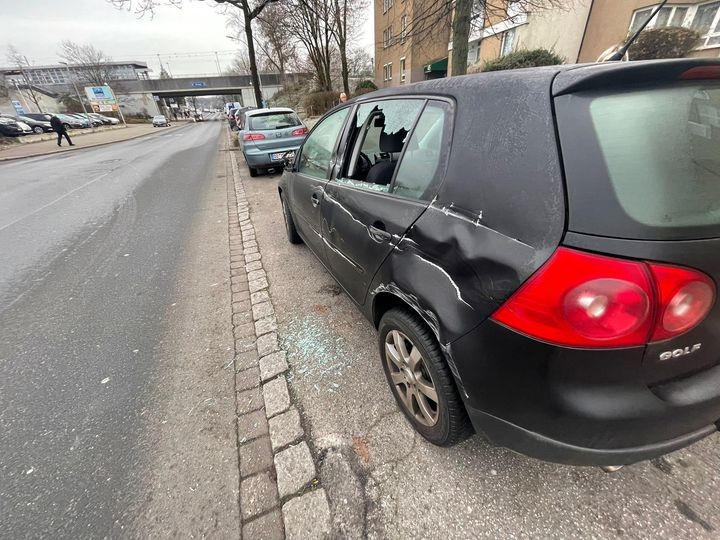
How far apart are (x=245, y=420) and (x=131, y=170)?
1245 centimetres

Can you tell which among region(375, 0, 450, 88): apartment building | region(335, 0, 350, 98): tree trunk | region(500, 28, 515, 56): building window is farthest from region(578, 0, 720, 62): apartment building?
region(335, 0, 350, 98): tree trunk

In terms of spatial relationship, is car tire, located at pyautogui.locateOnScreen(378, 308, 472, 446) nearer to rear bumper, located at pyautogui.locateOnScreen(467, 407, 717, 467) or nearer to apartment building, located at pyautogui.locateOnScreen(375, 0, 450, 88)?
rear bumper, located at pyautogui.locateOnScreen(467, 407, 717, 467)

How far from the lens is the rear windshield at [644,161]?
98 cm

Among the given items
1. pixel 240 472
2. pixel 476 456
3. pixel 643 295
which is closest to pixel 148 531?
pixel 240 472

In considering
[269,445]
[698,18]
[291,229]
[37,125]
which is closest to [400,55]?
[698,18]

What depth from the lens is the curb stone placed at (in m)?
1.50

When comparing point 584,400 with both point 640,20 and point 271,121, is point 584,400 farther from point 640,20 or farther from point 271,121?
point 640,20

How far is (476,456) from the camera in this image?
1.71 meters

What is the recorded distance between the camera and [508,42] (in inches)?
669

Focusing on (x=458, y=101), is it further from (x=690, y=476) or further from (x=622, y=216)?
(x=690, y=476)

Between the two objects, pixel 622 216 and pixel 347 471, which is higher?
pixel 622 216

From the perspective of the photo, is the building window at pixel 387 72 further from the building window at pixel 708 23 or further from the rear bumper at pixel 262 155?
the rear bumper at pixel 262 155

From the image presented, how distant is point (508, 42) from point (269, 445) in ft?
69.1

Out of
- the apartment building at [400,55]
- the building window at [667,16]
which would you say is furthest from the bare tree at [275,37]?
the building window at [667,16]
